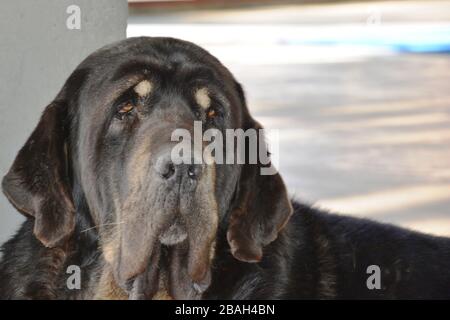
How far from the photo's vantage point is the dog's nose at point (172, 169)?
2385mm

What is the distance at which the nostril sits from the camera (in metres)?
2.38

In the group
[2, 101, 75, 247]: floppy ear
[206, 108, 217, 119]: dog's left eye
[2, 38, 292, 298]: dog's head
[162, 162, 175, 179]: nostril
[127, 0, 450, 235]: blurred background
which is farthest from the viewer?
[127, 0, 450, 235]: blurred background

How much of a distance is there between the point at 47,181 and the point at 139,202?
14.1 inches

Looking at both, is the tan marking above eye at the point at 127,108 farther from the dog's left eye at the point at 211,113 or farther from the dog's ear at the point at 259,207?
the dog's ear at the point at 259,207

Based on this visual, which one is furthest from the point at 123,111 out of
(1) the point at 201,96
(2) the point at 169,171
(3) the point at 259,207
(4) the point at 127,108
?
(3) the point at 259,207

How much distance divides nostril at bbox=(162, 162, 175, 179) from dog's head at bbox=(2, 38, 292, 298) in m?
0.06

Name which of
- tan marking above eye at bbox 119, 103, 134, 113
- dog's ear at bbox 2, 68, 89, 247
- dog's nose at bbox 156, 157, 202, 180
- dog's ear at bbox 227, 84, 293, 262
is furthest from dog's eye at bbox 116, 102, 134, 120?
dog's ear at bbox 227, 84, 293, 262

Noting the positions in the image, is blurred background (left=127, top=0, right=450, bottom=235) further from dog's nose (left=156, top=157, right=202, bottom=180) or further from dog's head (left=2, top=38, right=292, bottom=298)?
dog's nose (left=156, top=157, right=202, bottom=180)

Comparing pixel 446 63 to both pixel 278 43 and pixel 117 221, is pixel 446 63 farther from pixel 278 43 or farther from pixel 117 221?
pixel 117 221

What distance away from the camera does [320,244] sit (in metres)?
3.01

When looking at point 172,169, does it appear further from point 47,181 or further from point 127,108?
point 47,181

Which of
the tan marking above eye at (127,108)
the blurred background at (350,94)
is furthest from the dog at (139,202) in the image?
the blurred background at (350,94)

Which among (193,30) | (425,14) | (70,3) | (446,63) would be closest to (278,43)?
(193,30)

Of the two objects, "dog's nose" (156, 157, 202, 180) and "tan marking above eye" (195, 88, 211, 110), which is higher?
"tan marking above eye" (195, 88, 211, 110)
